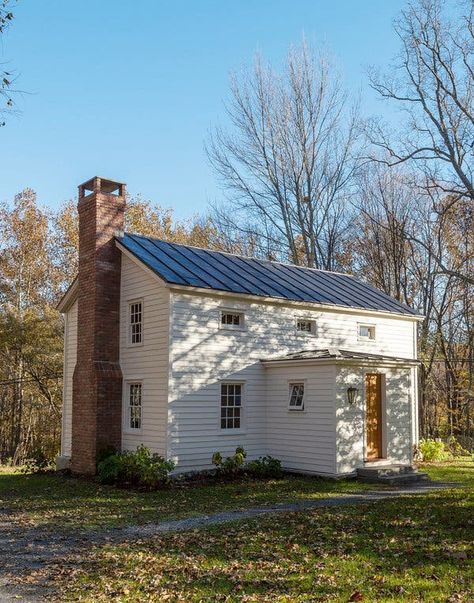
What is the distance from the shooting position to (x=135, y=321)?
16.9 metres

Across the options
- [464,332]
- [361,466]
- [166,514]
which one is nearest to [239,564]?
[166,514]

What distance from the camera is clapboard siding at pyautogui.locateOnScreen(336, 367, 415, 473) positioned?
624 inches

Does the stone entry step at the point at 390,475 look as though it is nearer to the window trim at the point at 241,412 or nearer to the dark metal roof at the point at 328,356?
the dark metal roof at the point at 328,356

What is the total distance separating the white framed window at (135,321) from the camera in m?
16.8

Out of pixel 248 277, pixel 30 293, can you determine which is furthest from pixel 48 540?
pixel 30 293

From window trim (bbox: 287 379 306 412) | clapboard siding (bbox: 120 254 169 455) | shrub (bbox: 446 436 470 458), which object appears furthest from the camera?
shrub (bbox: 446 436 470 458)

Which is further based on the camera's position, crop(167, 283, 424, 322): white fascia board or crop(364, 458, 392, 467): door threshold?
crop(364, 458, 392, 467): door threshold

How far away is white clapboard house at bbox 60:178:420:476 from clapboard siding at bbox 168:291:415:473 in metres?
0.03

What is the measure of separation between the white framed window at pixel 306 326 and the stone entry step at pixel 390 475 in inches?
176

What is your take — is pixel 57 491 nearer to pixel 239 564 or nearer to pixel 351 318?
pixel 239 564

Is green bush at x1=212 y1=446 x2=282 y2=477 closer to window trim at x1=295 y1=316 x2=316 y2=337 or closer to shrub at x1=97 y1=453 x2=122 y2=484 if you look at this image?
shrub at x1=97 y1=453 x2=122 y2=484

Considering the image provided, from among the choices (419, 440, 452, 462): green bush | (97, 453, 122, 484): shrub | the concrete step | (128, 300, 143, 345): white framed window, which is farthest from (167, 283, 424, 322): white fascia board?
the concrete step

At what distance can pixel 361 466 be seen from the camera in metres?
16.2

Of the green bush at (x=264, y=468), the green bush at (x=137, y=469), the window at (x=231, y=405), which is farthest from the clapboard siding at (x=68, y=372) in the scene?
the green bush at (x=264, y=468)
